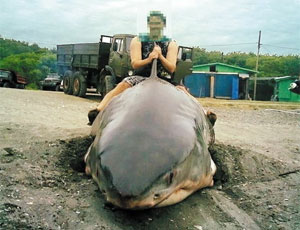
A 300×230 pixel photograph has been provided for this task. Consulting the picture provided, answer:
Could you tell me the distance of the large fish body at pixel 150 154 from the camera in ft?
7.86

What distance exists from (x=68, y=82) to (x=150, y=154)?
1607 cm

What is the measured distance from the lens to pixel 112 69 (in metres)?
13.8

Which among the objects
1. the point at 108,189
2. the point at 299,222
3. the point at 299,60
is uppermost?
the point at 299,60

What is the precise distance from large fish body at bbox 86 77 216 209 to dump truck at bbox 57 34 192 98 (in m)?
8.79

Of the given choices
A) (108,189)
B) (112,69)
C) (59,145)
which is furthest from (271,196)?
(112,69)

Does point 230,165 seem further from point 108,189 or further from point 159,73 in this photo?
point 108,189

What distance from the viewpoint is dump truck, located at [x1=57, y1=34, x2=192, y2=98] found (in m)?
13.4

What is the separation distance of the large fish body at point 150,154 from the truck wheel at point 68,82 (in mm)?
14658

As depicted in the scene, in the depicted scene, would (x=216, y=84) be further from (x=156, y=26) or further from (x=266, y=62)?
(x=156, y=26)


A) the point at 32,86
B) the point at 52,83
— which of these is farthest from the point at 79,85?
the point at 32,86

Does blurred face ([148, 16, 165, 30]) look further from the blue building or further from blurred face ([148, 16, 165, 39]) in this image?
the blue building

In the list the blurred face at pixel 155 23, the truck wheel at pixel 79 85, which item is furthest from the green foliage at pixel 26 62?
the blurred face at pixel 155 23

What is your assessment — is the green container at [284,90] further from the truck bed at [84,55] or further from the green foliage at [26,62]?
the truck bed at [84,55]

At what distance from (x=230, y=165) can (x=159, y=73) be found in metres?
1.30
